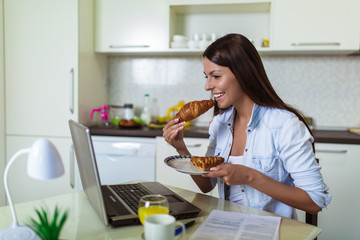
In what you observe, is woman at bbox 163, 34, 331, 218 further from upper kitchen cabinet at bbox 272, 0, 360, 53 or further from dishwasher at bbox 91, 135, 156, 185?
upper kitchen cabinet at bbox 272, 0, 360, 53

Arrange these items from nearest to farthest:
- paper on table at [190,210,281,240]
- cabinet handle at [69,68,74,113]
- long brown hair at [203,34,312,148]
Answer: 1. paper on table at [190,210,281,240]
2. long brown hair at [203,34,312,148]
3. cabinet handle at [69,68,74,113]

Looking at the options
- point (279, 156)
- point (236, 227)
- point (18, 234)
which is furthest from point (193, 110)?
point (18, 234)

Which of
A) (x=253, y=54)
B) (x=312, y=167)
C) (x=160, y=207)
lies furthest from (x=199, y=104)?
(x=160, y=207)

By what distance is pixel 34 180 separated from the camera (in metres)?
2.86

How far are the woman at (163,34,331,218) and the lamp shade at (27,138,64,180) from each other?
683 millimetres

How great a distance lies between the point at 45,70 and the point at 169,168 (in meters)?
1.26

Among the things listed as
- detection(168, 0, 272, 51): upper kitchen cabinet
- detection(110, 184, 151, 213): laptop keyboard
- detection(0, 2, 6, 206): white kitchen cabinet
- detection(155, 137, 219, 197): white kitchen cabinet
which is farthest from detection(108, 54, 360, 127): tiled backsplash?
detection(110, 184, 151, 213): laptop keyboard

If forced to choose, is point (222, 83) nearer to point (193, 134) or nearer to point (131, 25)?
point (193, 134)

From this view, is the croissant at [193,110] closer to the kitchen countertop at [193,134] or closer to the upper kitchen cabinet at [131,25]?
the kitchen countertop at [193,134]

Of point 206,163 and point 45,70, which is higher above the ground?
point 45,70

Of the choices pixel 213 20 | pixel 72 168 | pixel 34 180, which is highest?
pixel 213 20

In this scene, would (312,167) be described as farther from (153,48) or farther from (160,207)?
(153,48)

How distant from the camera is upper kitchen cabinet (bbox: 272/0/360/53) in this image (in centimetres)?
259

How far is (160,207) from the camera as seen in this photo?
0.92 meters
